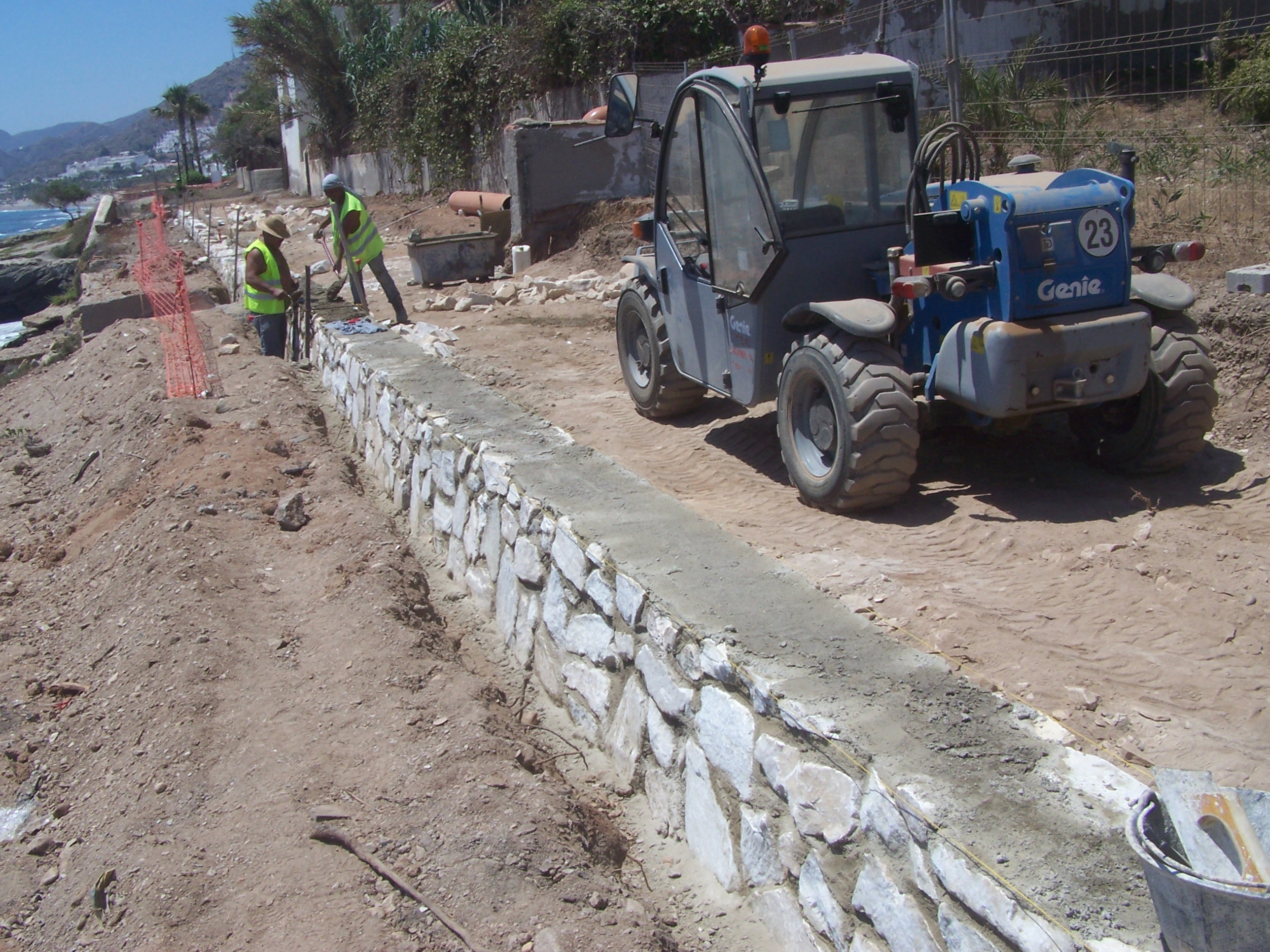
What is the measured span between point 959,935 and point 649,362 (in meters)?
5.52

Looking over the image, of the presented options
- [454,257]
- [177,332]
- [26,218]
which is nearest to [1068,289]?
[454,257]

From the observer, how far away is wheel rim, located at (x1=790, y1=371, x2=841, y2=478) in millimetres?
5422

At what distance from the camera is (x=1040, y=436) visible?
6.21 m

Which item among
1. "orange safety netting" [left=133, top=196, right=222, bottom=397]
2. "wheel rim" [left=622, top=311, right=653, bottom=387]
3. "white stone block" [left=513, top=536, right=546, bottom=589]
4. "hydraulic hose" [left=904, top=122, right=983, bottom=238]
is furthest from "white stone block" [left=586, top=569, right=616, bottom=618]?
"orange safety netting" [left=133, top=196, right=222, bottom=397]

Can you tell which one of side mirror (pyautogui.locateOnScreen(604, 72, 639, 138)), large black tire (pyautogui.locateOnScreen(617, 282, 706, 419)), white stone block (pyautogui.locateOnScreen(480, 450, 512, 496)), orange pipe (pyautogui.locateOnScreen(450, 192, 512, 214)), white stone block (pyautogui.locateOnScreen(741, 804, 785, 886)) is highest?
orange pipe (pyautogui.locateOnScreen(450, 192, 512, 214))

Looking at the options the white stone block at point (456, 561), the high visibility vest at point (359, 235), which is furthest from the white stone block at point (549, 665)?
the high visibility vest at point (359, 235)

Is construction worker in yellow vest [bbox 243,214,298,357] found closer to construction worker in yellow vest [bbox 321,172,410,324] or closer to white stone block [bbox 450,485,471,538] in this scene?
construction worker in yellow vest [bbox 321,172,410,324]

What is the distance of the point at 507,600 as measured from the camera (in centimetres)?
514

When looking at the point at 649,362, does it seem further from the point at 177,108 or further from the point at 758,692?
the point at 177,108

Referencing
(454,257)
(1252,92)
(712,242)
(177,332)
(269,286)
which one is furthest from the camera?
(454,257)

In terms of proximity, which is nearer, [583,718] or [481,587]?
[583,718]

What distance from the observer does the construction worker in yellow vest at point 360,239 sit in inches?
441

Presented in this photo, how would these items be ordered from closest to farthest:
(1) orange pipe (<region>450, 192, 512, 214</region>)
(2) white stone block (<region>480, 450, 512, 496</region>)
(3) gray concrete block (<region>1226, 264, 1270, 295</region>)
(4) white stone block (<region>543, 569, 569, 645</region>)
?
1. (4) white stone block (<region>543, 569, 569, 645</region>)
2. (2) white stone block (<region>480, 450, 512, 496</region>)
3. (3) gray concrete block (<region>1226, 264, 1270, 295</region>)
4. (1) orange pipe (<region>450, 192, 512, 214</region>)

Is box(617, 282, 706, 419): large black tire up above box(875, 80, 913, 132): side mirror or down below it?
below
